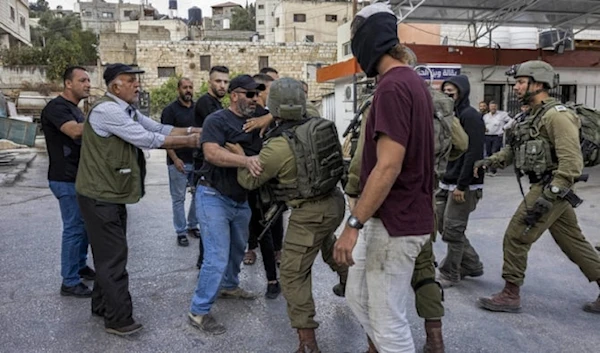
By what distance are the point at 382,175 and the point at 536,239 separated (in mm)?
2207

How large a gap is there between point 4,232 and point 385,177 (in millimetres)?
5796

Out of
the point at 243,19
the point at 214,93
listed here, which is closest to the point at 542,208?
the point at 214,93

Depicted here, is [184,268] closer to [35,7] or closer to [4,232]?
[4,232]

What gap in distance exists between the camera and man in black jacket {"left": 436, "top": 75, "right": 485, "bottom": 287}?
13.7 ft

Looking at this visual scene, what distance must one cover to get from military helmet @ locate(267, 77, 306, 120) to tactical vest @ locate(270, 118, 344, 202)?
65 millimetres

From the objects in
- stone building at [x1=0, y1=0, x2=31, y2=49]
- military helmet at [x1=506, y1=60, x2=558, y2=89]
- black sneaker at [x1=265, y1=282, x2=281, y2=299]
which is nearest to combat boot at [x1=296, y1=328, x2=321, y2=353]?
black sneaker at [x1=265, y1=282, x2=281, y2=299]

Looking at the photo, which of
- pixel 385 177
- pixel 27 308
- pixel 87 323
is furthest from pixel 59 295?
pixel 385 177

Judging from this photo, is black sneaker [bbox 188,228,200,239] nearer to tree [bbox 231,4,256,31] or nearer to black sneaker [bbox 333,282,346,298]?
black sneaker [bbox 333,282,346,298]

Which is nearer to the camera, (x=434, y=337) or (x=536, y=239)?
(x=434, y=337)

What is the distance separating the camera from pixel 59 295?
4.13 m

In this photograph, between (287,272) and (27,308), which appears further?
(27,308)

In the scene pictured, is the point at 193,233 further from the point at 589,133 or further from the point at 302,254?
the point at 589,133

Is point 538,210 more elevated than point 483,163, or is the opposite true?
point 483,163

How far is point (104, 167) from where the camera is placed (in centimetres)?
336
